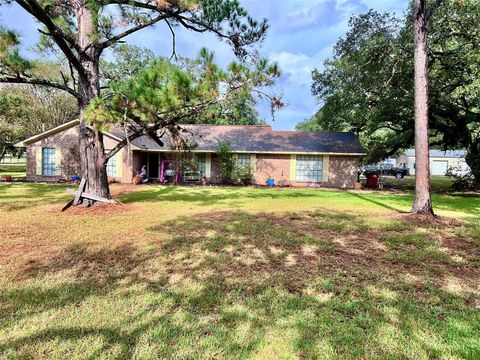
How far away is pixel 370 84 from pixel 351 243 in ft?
40.8

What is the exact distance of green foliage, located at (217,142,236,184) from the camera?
18.3 m

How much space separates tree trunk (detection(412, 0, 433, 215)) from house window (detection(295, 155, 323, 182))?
34.3 ft

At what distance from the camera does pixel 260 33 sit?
9.34m

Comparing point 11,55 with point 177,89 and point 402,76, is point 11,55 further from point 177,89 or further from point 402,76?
point 402,76

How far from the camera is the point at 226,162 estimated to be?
18.5m

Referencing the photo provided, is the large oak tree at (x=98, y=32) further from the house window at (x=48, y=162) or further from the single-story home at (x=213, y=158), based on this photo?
the house window at (x=48, y=162)

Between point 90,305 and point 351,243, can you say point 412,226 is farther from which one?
point 90,305

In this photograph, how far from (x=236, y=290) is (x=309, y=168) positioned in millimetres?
16156

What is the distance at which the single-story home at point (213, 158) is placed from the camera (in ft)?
59.4

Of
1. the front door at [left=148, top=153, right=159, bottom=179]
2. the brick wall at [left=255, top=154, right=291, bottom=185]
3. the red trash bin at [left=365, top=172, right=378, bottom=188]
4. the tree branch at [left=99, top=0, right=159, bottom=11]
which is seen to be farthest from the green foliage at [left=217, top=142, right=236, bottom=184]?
the tree branch at [left=99, top=0, right=159, bottom=11]

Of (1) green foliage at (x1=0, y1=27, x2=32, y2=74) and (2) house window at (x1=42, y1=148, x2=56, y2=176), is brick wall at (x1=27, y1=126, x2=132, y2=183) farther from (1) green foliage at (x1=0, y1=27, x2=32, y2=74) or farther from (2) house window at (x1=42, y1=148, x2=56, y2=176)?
(1) green foliage at (x1=0, y1=27, x2=32, y2=74)

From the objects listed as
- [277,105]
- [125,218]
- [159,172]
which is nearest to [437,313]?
Answer: [277,105]

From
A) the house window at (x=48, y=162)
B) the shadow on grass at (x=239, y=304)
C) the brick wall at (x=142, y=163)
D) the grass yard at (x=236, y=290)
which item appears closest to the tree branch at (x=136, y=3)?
the grass yard at (x=236, y=290)

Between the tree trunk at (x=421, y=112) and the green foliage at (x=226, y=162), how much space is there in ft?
37.0
